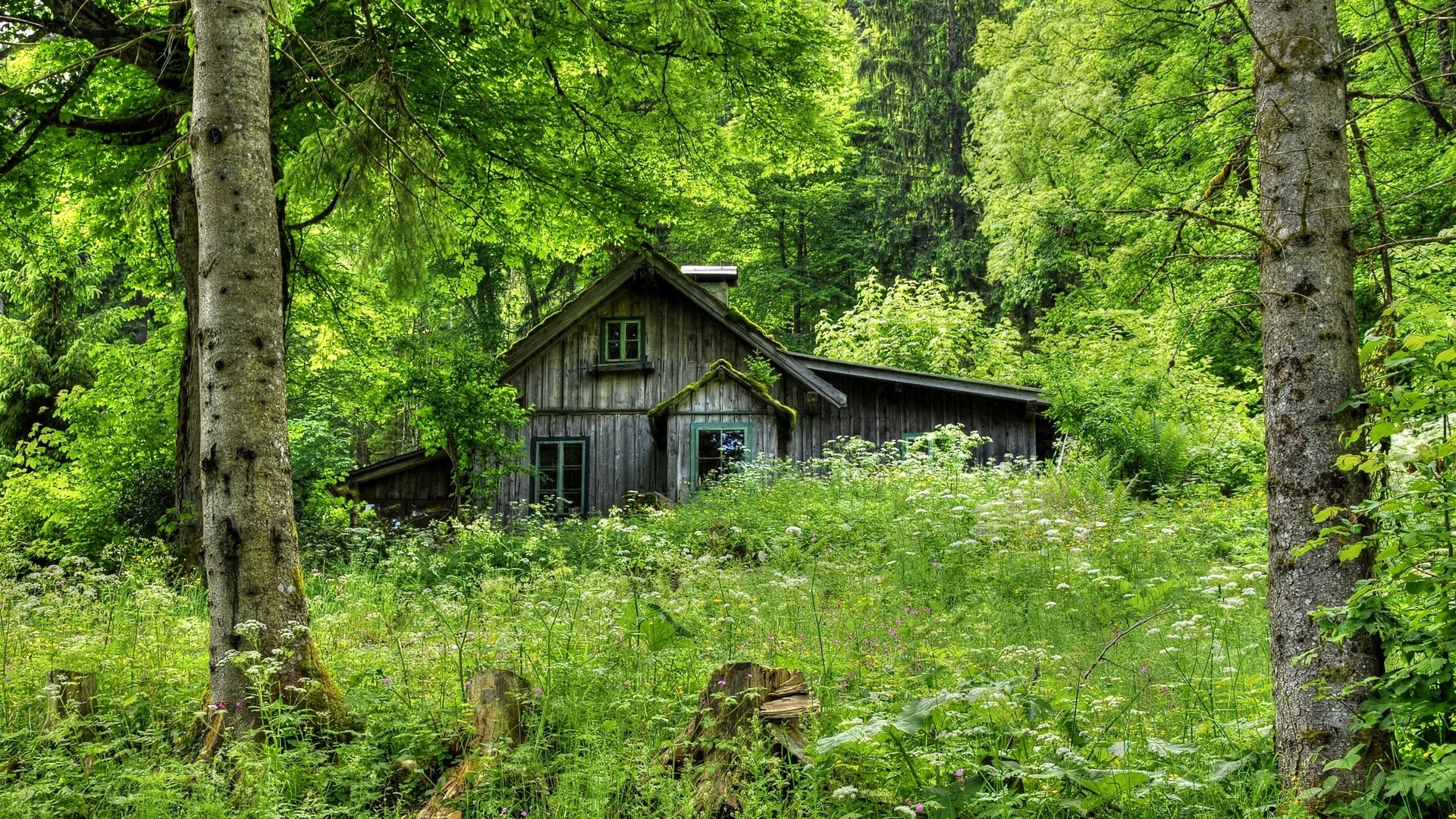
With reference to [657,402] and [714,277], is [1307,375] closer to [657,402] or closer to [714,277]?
[657,402]

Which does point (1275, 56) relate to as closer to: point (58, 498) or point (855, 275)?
point (58, 498)

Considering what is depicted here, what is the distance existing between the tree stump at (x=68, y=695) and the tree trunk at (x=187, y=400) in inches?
229

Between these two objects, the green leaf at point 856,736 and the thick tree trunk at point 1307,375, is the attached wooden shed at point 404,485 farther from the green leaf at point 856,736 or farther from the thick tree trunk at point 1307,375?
the thick tree trunk at point 1307,375

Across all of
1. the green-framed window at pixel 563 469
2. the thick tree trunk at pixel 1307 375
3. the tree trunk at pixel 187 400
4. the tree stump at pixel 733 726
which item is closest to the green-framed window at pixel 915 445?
the green-framed window at pixel 563 469

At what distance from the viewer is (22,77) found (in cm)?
1114

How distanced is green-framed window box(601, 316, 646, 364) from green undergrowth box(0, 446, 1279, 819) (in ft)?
32.4

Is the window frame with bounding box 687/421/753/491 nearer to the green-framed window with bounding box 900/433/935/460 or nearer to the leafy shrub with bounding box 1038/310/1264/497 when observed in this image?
the green-framed window with bounding box 900/433/935/460

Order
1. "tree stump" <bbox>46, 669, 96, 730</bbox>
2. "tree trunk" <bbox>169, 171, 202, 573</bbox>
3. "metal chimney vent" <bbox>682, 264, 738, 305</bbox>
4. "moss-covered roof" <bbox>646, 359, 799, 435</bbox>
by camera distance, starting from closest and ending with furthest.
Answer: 1. "tree stump" <bbox>46, 669, 96, 730</bbox>
2. "tree trunk" <bbox>169, 171, 202, 573</bbox>
3. "moss-covered roof" <bbox>646, 359, 799, 435</bbox>
4. "metal chimney vent" <bbox>682, 264, 738, 305</bbox>

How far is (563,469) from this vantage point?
59.4 ft

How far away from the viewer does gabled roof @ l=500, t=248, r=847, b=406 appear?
57.5ft

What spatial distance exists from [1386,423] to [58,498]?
16113 millimetres

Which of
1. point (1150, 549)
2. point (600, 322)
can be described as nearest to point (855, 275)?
point (600, 322)

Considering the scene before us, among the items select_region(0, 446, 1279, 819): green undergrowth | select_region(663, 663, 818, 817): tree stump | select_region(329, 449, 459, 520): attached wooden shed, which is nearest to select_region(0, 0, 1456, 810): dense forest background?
select_region(0, 446, 1279, 819): green undergrowth

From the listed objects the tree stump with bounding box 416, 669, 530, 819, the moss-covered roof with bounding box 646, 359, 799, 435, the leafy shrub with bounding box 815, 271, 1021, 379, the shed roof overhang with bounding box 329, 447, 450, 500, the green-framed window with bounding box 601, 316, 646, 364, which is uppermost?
the leafy shrub with bounding box 815, 271, 1021, 379
